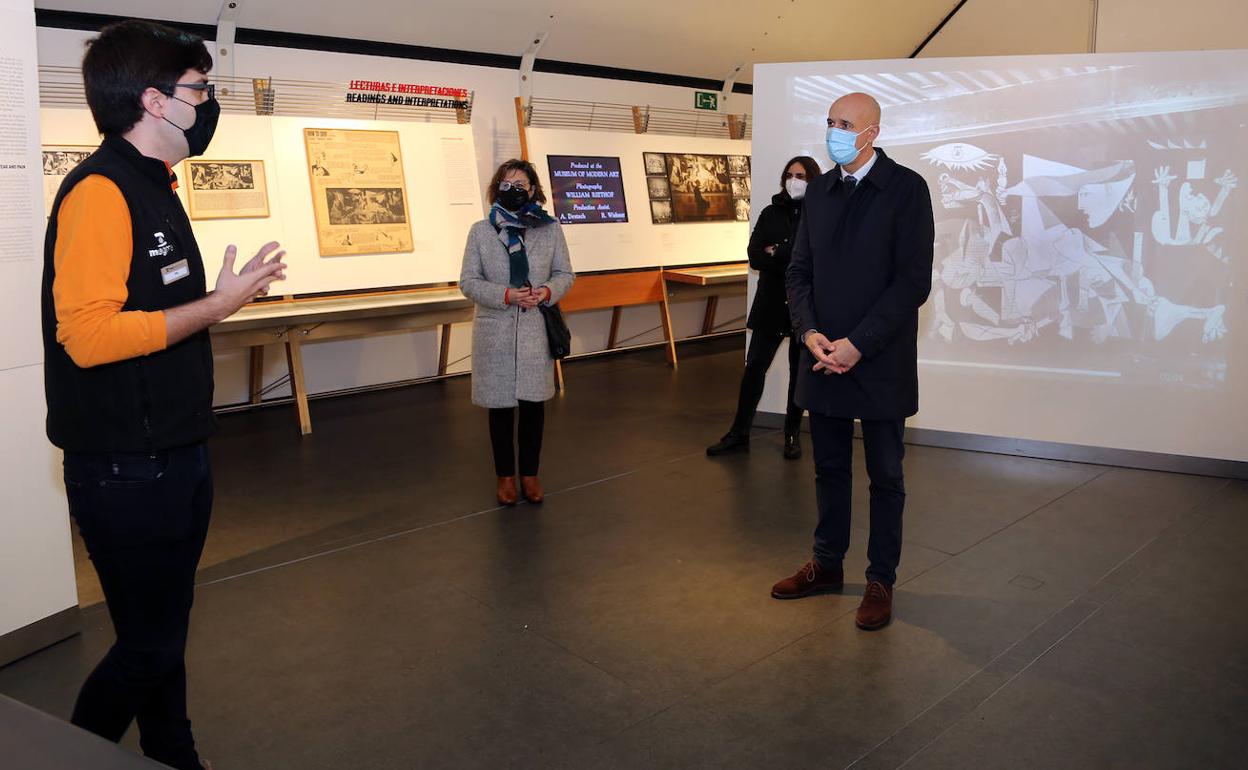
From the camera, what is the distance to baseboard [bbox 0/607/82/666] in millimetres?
2918

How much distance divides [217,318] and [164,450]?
274 mm

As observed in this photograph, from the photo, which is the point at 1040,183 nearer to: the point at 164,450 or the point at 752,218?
the point at 752,218

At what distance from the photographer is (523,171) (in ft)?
13.9

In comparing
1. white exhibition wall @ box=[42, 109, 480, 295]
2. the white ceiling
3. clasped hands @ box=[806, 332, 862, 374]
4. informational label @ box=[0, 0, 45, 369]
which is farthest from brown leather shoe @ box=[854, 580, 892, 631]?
the white ceiling

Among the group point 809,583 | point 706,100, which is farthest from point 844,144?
point 706,100

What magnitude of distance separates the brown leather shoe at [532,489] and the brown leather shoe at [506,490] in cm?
6

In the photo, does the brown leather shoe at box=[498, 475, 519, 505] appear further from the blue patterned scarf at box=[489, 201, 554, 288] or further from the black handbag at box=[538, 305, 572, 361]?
the blue patterned scarf at box=[489, 201, 554, 288]

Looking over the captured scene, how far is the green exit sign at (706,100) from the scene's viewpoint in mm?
9617

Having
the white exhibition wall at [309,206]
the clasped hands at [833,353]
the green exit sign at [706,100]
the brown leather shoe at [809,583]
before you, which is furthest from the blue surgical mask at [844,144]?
the green exit sign at [706,100]

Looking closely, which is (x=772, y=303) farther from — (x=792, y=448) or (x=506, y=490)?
(x=506, y=490)

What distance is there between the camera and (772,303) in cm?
522

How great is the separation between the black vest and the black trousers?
2518mm

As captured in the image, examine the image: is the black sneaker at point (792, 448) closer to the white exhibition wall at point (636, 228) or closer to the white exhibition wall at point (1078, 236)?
the white exhibition wall at point (1078, 236)

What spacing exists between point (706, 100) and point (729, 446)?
5.42 metres
